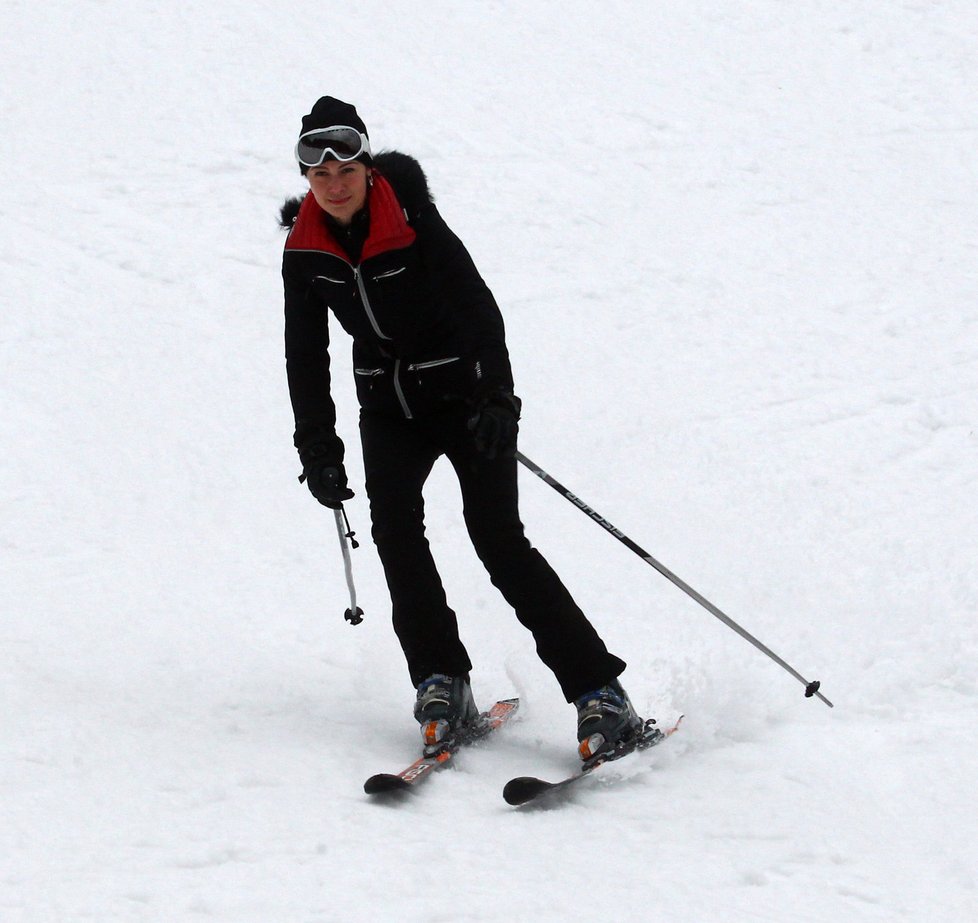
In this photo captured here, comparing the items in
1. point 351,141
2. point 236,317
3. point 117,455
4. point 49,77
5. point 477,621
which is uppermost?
point 49,77

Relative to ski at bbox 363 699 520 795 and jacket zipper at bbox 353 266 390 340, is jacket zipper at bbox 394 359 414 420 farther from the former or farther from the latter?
ski at bbox 363 699 520 795

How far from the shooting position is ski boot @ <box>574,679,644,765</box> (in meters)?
3.88

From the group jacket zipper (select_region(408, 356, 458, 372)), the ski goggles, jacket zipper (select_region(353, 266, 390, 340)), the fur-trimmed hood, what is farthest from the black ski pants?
the ski goggles

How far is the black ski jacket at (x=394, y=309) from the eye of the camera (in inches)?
152

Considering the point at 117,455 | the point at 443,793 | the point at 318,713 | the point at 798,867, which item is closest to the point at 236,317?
the point at 117,455

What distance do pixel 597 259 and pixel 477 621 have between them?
447cm

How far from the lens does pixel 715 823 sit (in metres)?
3.44

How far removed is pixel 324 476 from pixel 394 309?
0.61 m

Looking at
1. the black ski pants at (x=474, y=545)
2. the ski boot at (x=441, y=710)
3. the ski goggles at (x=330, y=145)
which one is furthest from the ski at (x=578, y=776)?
the ski goggles at (x=330, y=145)

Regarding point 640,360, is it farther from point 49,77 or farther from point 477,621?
point 49,77

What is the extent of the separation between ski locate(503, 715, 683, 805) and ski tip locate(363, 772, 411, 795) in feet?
1.03

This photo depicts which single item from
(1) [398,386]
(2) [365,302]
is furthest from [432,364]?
(2) [365,302]

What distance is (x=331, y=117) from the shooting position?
376 centimetres

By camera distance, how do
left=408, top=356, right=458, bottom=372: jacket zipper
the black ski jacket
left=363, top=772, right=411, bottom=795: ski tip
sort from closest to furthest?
left=363, top=772, right=411, bottom=795: ski tip
the black ski jacket
left=408, top=356, right=458, bottom=372: jacket zipper
